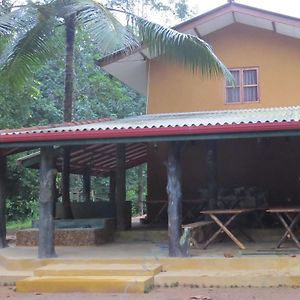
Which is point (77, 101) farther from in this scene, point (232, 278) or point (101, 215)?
point (232, 278)

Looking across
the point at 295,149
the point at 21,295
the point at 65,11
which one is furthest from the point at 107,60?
the point at 21,295

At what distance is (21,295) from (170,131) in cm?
346

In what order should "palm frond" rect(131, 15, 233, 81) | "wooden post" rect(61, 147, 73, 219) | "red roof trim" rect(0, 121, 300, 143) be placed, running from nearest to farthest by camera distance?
"red roof trim" rect(0, 121, 300, 143) → "palm frond" rect(131, 15, 233, 81) → "wooden post" rect(61, 147, 73, 219)

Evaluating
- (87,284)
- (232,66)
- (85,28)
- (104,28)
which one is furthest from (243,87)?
(87,284)

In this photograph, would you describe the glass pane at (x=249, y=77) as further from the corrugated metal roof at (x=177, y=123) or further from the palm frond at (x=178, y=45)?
the palm frond at (x=178, y=45)

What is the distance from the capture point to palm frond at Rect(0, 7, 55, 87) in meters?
12.0

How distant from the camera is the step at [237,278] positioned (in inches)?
305

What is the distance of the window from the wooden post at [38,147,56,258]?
6.15 m

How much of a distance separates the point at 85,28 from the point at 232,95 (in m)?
4.38

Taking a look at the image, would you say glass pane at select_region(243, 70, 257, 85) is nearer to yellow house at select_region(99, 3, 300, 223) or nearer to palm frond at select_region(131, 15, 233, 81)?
yellow house at select_region(99, 3, 300, 223)

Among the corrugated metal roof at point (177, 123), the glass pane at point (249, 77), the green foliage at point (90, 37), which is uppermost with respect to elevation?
the green foliage at point (90, 37)

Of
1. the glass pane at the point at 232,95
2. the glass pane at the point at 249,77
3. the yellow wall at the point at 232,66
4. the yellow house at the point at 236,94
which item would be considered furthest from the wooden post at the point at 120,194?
the glass pane at the point at 249,77

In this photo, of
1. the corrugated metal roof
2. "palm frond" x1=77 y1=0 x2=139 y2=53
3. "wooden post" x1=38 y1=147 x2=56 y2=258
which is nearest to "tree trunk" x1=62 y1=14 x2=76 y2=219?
"palm frond" x1=77 y1=0 x2=139 y2=53

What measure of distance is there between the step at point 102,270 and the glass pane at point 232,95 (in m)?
6.59
